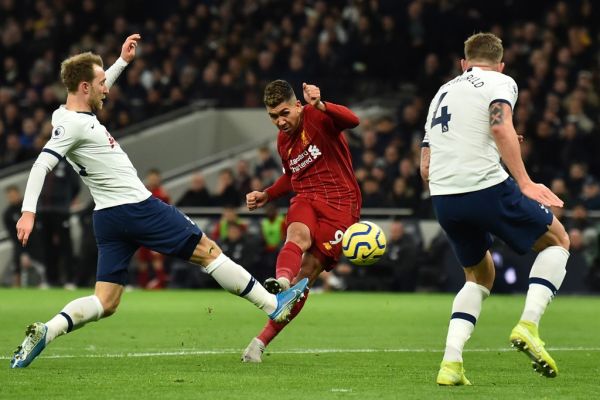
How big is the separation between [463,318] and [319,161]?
245cm

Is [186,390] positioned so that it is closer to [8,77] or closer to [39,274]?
[39,274]

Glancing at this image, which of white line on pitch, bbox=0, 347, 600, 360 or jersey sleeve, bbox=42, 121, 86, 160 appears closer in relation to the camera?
jersey sleeve, bbox=42, 121, 86, 160

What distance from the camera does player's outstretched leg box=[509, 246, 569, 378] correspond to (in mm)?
7840

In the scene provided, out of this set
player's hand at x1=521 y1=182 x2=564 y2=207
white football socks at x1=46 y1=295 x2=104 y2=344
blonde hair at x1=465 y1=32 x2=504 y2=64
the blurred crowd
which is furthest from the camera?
the blurred crowd

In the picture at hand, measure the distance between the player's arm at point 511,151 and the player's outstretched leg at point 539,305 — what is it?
53 cm

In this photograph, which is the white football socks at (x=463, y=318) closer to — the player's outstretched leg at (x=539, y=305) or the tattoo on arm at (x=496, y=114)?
the player's outstretched leg at (x=539, y=305)

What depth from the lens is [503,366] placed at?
9.60 meters

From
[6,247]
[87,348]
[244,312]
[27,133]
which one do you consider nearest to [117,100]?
[27,133]

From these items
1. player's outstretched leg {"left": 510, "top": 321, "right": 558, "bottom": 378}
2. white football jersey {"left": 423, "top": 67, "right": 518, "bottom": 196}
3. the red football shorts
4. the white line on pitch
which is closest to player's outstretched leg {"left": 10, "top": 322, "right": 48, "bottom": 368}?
the white line on pitch

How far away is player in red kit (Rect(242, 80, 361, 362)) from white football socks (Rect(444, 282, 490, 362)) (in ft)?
6.07

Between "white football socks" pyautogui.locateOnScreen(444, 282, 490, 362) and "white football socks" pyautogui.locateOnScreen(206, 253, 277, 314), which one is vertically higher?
"white football socks" pyautogui.locateOnScreen(444, 282, 490, 362)

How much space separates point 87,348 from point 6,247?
502 inches

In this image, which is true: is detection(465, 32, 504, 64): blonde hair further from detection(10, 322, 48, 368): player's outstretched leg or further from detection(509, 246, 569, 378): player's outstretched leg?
detection(10, 322, 48, 368): player's outstretched leg

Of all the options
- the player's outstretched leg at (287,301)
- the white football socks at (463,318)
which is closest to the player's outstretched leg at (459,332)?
the white football socks at (463,318)
